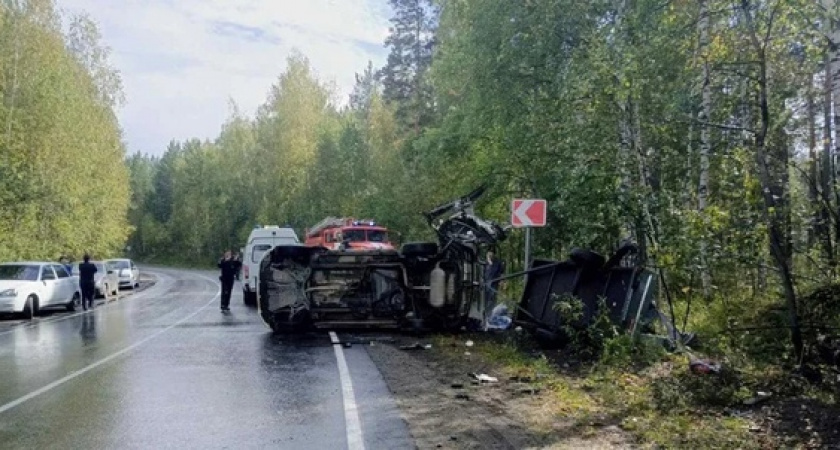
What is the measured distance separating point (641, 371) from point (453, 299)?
549 centimetres

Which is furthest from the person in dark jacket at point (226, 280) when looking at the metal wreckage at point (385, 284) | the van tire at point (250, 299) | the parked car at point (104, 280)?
the parked car at point (104, 280)

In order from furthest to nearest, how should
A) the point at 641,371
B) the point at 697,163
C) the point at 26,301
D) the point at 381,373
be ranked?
the point at 26,301 < the point at 697,163 < the point at 381,373 < the point at 641,371

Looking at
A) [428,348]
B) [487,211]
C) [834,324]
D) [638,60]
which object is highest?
[638,60]

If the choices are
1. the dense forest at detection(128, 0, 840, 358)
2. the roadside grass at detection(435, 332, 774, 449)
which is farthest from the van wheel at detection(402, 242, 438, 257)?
the roadside grass at detection(435, 332, 774, 449)

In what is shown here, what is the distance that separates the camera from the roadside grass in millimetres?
6523

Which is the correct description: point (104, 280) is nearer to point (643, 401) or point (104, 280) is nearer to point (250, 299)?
point (250, 299)

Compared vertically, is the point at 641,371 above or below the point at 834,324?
below

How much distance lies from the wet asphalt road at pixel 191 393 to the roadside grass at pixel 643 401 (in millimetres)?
1896

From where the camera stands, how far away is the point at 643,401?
790cm

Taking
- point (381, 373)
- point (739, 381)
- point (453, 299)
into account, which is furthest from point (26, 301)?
point (739, 381)

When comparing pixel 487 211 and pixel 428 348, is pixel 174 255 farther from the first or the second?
pixel 428 348

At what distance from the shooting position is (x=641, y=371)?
9.34 meters

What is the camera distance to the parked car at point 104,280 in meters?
28.7

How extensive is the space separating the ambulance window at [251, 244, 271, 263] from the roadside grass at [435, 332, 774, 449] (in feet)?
48.2
